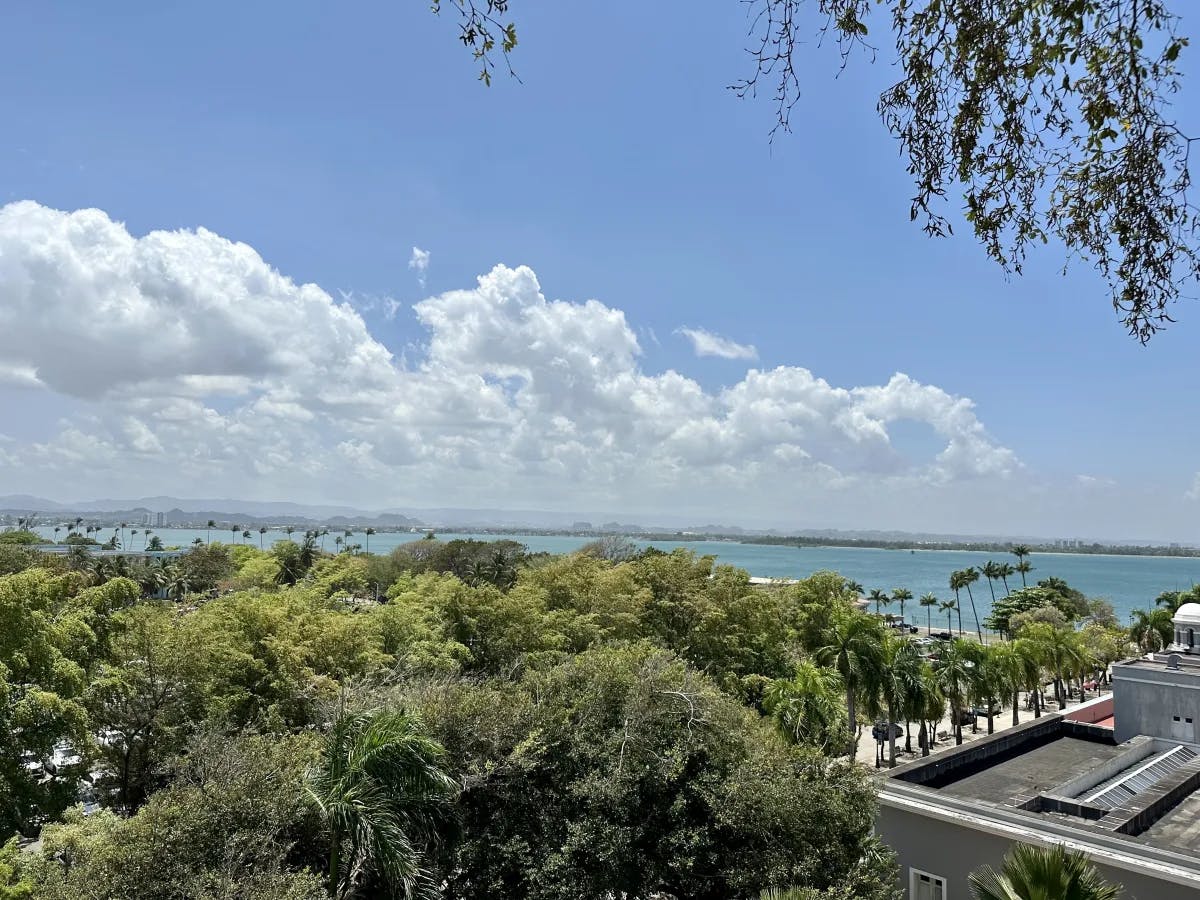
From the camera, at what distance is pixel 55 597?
53.6 ft

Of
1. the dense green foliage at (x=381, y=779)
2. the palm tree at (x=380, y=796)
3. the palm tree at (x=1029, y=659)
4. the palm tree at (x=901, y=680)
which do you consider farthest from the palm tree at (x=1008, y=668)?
the palm tree at (x=380, y=796)

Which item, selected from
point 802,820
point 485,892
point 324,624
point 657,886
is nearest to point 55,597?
point 324,624

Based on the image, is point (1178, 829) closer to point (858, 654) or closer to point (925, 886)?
point (925, 886)

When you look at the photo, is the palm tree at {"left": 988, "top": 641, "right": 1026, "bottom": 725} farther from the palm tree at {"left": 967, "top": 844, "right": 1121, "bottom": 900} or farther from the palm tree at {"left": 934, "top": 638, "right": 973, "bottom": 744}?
the palm tree at {"left": 967, "top": 844, "right": 1121, "bottom": 900}

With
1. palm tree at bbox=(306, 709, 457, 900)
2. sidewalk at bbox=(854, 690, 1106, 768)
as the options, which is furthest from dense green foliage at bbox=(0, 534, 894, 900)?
sidewalk at bbox=(854, 690, 1106, 768)

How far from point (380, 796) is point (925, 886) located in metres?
8.67

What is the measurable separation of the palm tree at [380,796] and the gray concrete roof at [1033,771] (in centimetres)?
924

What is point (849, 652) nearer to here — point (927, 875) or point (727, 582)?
point (727, 582)

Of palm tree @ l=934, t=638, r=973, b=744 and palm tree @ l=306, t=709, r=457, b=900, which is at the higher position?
palm tree @ l=306, t=709, r=457, b=900

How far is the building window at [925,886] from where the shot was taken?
37.7 ft

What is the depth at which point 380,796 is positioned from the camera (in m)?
10.0

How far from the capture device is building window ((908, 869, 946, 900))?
11.5 meters

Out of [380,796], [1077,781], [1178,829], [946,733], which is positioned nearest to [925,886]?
[1077,781]

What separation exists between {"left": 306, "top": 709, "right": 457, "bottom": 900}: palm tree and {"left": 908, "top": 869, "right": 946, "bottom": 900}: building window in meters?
7.51
